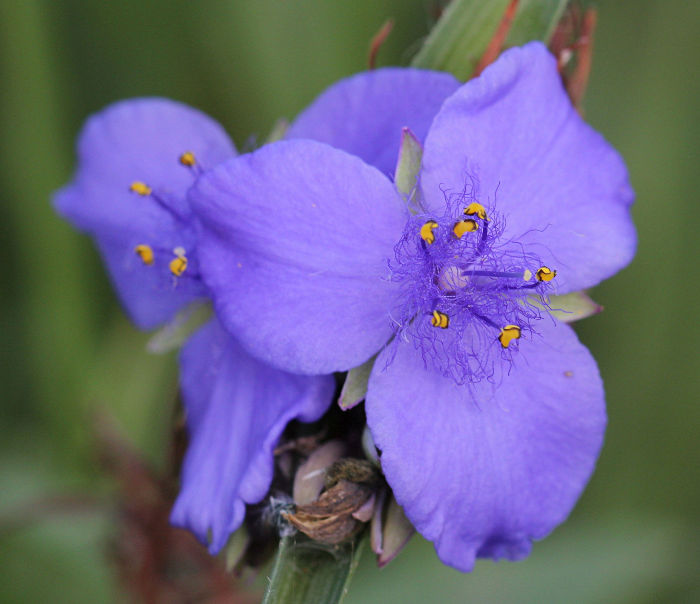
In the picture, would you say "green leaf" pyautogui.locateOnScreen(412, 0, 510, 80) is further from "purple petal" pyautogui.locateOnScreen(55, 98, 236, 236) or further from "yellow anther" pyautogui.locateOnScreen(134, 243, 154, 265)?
"yellow anther" pyautogui.locateOnScreen(134, 243, 154, 265)

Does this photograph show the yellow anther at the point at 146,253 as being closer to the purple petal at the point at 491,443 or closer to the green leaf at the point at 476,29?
the purple petal at the point at 491,443

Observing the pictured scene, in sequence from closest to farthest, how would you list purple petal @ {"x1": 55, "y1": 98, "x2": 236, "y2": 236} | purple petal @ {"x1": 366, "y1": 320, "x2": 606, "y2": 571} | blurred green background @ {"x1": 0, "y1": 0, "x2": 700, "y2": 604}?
1. purple petal @ {"x1": 366, "y1": 320, "x2": 606, "y2": 571}
2. purple petal @ {"x1": 55, "y1": 98, "x2": 236, "y2": 236}
3. blurred green background @ {"x1": 0, "y1": 0, "x2": 700, "y2": 604}

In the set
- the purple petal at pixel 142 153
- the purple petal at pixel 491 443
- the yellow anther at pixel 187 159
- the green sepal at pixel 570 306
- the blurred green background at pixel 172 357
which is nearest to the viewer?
the purple petal at pixel 491 443

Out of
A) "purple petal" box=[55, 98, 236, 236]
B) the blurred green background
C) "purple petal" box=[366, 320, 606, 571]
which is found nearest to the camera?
"purple petal" box=[366, 320, 606, 571]

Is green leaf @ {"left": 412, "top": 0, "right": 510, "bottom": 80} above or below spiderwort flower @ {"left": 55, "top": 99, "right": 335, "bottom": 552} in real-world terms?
above

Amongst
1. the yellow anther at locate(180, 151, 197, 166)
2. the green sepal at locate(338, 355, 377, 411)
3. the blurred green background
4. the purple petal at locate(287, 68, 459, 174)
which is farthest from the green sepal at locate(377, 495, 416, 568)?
the blurred green background

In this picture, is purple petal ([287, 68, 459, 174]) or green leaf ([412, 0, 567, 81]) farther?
green leaf ([412, 0, 567, 81])

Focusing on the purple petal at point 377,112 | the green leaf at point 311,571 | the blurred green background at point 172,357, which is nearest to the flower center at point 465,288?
the purple petal at point 377,112

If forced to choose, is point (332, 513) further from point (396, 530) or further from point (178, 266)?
point (178, 266)
